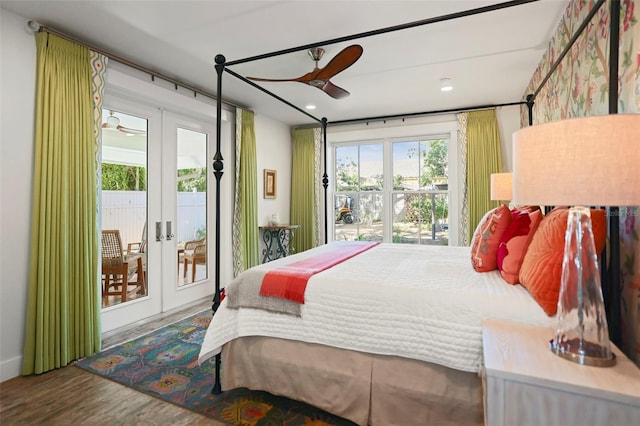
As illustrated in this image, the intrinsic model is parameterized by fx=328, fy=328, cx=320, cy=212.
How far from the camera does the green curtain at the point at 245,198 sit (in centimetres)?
435

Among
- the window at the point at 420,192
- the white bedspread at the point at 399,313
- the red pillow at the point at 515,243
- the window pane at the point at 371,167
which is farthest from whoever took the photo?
the window pane at the point at 371,167

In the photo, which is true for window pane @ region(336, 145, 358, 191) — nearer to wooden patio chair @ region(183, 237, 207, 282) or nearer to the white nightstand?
wooden patio chair @ region(183, 237, 207, 282)

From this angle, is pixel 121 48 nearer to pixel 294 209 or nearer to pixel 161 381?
pixel 161 381

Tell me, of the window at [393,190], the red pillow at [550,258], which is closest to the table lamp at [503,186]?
the red pillow at [550,258]

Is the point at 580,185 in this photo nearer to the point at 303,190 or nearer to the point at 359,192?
the point at 359,192

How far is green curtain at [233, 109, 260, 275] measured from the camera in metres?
4.35

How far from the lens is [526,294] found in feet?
5.02

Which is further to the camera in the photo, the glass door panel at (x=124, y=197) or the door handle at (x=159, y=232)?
the door handle at (x=159, y=232)

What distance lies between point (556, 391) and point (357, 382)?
981 millimetres

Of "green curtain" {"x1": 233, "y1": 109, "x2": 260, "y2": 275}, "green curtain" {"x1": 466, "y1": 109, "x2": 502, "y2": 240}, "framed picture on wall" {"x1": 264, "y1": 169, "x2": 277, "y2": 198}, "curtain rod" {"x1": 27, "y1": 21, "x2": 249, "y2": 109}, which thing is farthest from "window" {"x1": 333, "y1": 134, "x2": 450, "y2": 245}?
"curtain rod" {"x1": 27, "y1": 21, "x2": 249, "y2": 109}

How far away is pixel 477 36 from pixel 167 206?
339cm

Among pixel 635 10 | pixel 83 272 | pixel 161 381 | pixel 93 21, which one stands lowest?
pixel 161 381

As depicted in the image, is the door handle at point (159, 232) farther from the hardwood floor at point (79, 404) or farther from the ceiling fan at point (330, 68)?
the ceiling fan at point (330, 68)

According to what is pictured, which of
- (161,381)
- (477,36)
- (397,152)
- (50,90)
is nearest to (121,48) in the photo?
(50,90)
